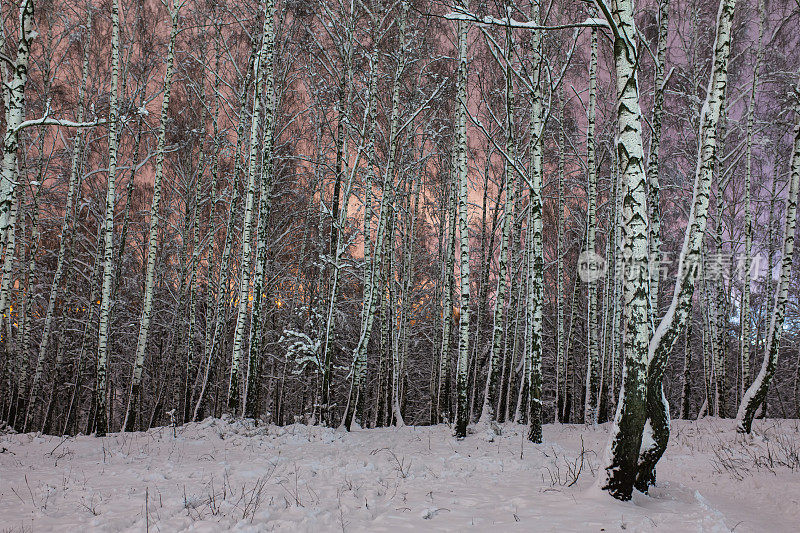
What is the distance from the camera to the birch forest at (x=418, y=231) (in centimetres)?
458

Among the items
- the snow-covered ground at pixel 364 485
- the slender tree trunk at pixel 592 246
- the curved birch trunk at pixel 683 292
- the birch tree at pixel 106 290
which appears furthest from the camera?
the slender tree trunk at pixel 592 246

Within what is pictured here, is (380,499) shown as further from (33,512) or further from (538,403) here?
(538,403)

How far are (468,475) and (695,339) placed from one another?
22.7 meters

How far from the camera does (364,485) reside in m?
5.30

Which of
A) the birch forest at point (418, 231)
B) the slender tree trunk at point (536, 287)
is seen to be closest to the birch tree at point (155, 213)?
the birch forest at point (418, 231)

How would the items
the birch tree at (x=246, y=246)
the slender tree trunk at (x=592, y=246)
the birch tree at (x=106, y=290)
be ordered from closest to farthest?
the birch tree at (x=106, y=290), the birch tree at (x=246, y=246), the slender tree trunk at (x=592, y=246)

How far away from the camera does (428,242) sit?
2200 centimetres

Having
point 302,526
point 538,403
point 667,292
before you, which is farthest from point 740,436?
point 667,292

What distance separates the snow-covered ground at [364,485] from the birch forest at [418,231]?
6 centimetres

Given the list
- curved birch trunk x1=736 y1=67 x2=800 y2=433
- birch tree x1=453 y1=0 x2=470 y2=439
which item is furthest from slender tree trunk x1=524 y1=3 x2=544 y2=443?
curved birch trunk x1=736 y1=67 x2=800 y2=433

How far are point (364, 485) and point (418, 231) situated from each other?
15393 mm

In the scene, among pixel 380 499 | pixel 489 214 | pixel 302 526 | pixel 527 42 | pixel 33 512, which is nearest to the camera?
pixel 302 526

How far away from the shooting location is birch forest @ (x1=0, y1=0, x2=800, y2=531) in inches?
180

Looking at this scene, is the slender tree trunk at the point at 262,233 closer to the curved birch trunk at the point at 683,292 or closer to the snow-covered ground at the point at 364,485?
the snow-covered ground at the point at 364,485
